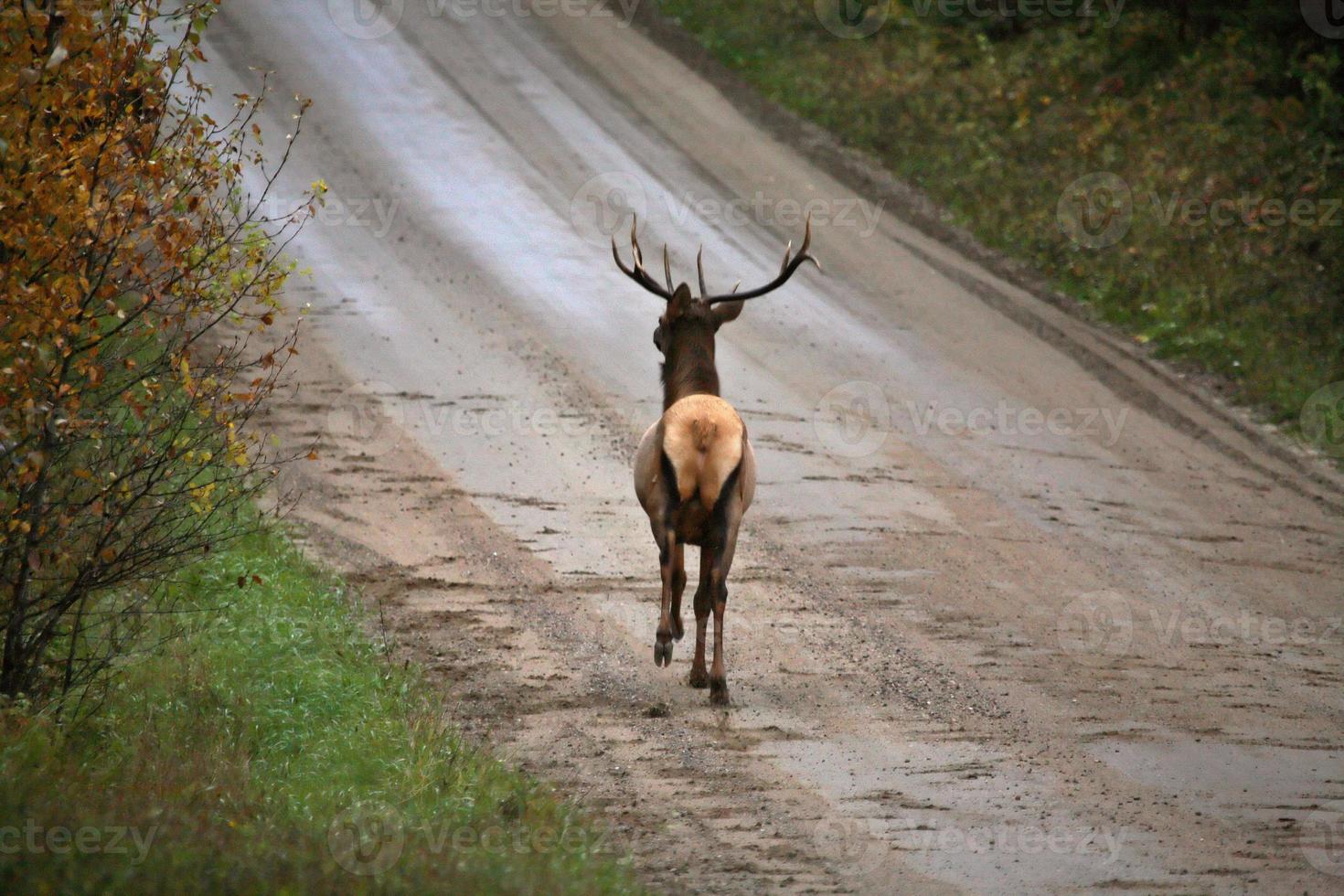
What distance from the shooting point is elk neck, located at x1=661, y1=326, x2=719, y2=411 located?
33.2 feet

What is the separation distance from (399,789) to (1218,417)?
11.2 meters


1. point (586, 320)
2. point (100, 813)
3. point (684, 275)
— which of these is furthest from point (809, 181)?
point (100, 813)

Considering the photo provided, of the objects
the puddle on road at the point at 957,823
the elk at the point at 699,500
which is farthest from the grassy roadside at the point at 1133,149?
the puddle on road at the point at 957,823

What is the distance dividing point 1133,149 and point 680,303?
12.3 m

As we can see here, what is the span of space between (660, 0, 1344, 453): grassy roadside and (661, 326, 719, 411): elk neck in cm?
821

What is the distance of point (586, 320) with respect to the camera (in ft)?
54.8

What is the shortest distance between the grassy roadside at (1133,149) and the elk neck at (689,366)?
8.21 metres

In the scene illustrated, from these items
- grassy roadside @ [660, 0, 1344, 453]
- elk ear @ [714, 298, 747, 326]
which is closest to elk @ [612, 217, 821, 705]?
elk ear @ [714, 298, 747, 326]

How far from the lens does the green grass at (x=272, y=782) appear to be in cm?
532

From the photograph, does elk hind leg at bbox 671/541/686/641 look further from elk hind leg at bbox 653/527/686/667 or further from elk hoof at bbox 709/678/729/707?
elk hoof at bbox 709/678/729/707

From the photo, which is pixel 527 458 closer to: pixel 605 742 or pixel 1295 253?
pixel 605 742

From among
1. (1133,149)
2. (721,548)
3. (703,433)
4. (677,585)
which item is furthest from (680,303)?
(1133,149)

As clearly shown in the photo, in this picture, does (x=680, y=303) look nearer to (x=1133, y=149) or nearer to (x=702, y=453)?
(x=702, y=453)

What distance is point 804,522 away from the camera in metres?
Answer: 12.6
